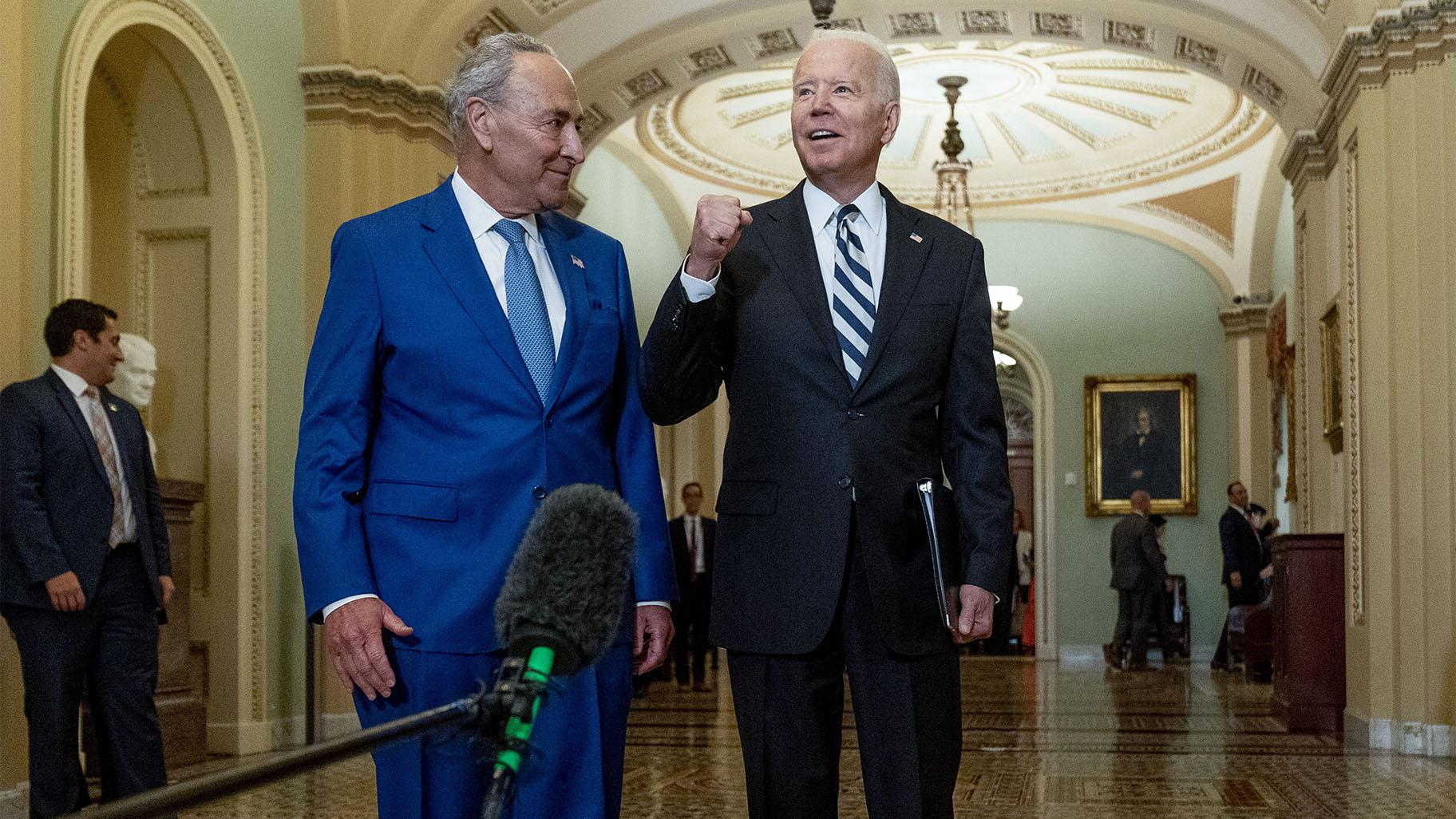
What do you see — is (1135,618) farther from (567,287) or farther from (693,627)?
(567,287)

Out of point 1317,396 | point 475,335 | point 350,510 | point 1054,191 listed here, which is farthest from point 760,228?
point 1054,191

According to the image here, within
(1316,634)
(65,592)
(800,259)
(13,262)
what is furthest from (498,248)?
(1316,634)

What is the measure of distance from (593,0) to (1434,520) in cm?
533

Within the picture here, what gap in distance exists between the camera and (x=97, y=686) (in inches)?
171

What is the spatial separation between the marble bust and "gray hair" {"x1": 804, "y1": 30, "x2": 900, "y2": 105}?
4.30m

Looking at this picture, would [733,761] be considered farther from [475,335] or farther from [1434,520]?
[475,335]

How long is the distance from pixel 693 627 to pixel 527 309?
9.34 m

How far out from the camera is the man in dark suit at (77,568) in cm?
424

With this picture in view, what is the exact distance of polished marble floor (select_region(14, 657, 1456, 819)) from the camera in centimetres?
518

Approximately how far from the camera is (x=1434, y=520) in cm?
692

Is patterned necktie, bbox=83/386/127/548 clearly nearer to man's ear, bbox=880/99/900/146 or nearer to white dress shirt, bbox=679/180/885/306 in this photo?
white dress shirt, bbox=679/180/885/306

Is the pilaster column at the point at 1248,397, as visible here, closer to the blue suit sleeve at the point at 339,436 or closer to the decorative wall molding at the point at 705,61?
the decorative wall molding at the point at 705,61

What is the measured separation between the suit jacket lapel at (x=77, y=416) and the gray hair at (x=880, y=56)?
2.92 m

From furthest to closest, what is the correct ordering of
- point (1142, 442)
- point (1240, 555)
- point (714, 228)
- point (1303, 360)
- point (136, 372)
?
1. point (1142, 442)
2. point (1240, 555)
3. point (1303, 360)
4. point (136, 372)
5. point (714, 228)
